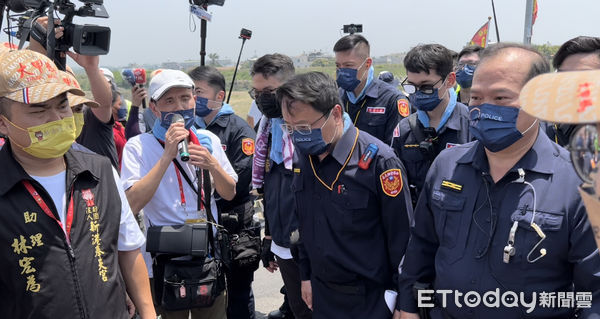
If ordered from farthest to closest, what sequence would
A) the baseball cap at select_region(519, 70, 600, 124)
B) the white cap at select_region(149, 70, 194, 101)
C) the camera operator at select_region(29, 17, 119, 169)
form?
1. the camera operator at select_region(29, 17, 119, 169)
2. the white cap at select_region(149, 70, 194, 101)
3. the baseball cap at select_region(519, 70, 600, 124)

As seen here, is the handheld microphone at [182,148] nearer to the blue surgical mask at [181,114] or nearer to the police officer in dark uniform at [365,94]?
the blue surgical mask at [181,114]

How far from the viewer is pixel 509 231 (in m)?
1.89

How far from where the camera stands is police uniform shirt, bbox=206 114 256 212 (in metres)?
3.81

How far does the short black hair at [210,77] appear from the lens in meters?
4.30

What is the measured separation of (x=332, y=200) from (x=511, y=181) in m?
0.91

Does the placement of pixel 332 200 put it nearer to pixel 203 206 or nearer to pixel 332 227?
pixel 332 227

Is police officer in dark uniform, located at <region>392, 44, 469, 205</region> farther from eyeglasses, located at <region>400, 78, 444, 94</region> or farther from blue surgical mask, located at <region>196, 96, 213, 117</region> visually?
blue surgical mask, located at <region>196, 96, 213, 117</region>

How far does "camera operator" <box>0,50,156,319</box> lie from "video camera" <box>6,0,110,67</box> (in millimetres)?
927

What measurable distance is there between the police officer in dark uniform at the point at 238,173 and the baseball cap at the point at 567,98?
2804 mm

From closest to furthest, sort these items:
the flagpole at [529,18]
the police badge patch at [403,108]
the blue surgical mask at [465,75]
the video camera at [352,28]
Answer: the police badge patch at [403,108] → the blue surgical mask at [465,75] → the video camera at [352,28] → the flagpole at [529,18]

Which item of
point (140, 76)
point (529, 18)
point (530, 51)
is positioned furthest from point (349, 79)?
point (529, 18)

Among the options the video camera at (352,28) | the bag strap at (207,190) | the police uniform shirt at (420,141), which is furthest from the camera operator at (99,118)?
the video camera at (352,28)

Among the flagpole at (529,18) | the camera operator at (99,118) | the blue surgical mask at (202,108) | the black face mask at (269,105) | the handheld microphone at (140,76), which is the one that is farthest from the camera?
the flagpole at (529,18)

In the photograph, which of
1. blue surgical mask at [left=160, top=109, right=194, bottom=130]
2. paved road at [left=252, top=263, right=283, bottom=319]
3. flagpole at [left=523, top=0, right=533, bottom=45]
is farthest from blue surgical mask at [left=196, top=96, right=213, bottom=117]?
flagpole at [left=523, top=0, right=533, bottom=45]
